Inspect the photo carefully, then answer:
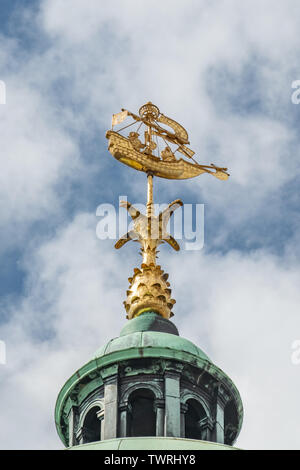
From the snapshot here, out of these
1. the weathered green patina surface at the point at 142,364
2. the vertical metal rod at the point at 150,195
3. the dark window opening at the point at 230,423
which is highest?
the vertical metal rod at the point at 150,195

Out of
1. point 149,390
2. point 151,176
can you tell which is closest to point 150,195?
point 151,176

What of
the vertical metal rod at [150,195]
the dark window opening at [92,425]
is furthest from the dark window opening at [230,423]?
the vertical metal rod at [150,195]

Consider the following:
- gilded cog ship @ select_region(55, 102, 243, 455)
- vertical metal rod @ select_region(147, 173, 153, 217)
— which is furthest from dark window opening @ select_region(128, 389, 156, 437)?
vertical metal rod @ select_region(147, 173, 153, 217)

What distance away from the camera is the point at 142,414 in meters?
41.0

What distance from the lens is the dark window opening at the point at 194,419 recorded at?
4072 cm

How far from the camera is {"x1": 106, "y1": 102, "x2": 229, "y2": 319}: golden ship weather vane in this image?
43562 millimetres

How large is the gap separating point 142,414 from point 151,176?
8.88 meters

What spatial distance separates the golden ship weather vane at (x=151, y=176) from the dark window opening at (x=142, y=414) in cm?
332

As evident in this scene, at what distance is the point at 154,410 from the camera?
4031cm

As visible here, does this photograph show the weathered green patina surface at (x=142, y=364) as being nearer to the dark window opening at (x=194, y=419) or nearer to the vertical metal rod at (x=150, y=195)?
the dark window opening at (x=194, y=419)

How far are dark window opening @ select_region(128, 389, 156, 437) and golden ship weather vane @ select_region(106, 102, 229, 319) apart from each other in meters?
3.32
